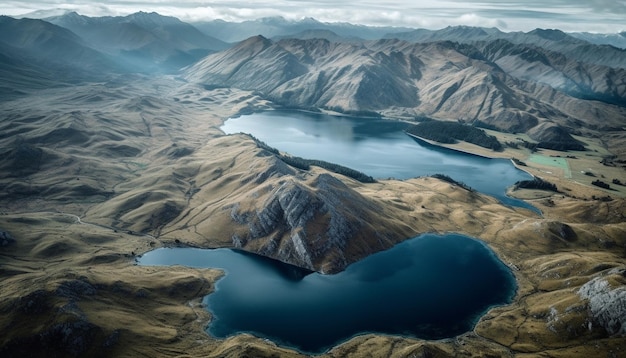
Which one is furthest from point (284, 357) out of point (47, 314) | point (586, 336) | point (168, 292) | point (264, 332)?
point (586, 336)

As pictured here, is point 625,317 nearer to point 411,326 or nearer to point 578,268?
point 578,268

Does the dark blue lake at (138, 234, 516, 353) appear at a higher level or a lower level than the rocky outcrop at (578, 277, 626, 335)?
lower

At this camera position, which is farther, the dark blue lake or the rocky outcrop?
the dark blue lake

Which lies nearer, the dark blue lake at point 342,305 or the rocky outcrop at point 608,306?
the rocky outcrop at point 608,306

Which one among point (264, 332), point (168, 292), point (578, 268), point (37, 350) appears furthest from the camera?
point (578, 268)

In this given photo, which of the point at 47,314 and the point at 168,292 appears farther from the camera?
the point at 168,292

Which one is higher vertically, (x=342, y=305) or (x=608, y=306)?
(x=608, y=306)

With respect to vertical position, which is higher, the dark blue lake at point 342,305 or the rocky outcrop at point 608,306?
the rocky outcrop at point 608,306

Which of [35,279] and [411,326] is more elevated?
[35,279]
